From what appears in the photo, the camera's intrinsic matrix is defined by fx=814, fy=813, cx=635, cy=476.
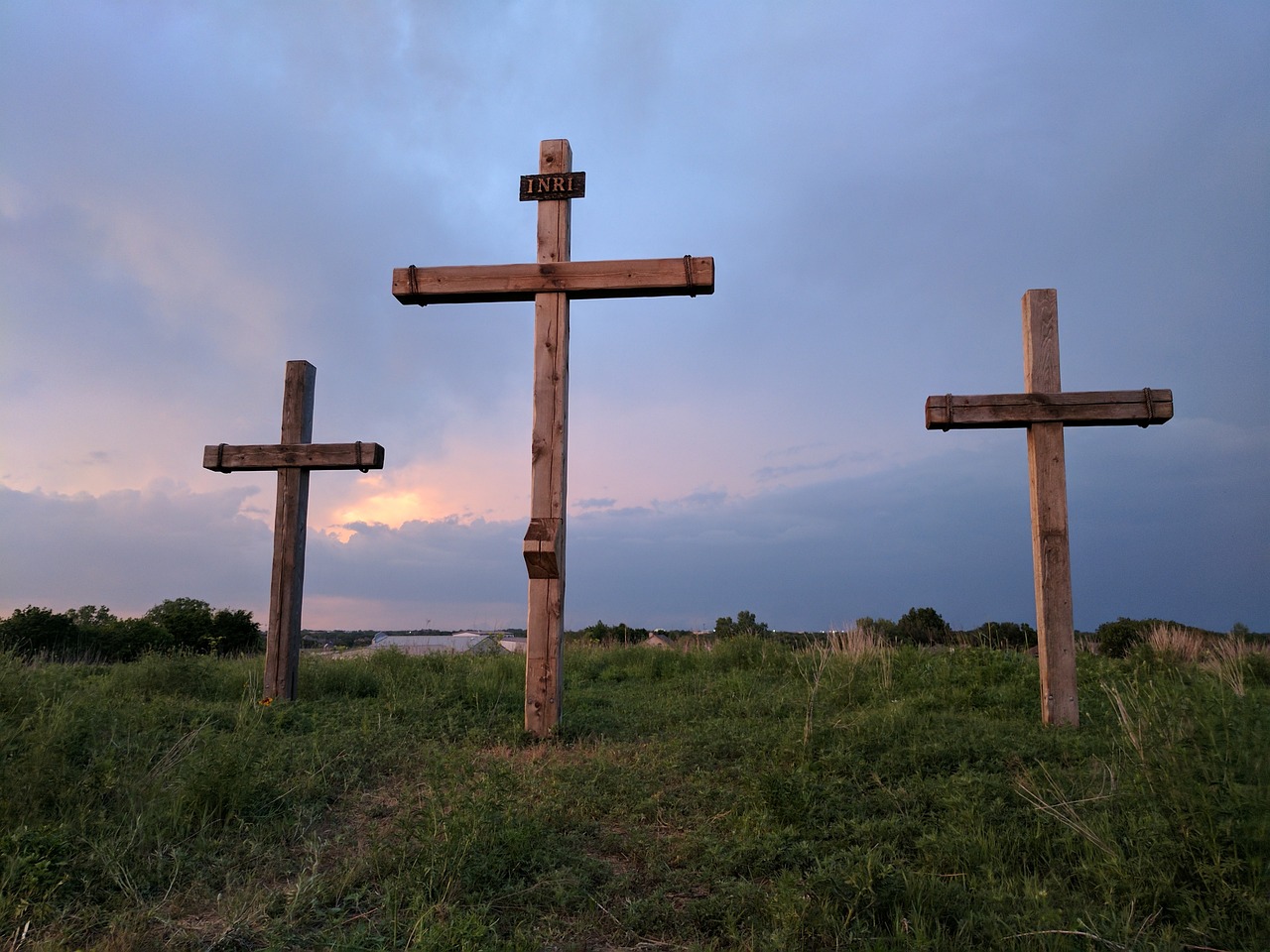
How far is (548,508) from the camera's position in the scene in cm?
702

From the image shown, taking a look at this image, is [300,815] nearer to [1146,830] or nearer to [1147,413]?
[1146,830]

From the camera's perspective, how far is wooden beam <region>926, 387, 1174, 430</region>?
7.63 meters

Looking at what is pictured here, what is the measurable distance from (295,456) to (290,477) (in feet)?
0.80

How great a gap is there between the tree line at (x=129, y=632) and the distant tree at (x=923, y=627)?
14477 mm

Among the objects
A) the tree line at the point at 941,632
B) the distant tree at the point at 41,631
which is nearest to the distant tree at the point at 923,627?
the tree line at the point at 941,632

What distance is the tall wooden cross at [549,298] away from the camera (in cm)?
693

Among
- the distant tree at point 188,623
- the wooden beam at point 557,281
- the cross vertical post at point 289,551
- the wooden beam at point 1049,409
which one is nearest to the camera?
the wooden beam at point 557,281

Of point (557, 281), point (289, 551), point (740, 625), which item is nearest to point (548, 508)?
point (557, 281)

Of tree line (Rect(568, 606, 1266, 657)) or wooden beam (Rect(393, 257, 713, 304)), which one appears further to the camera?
tree line (Rect(568, 606, 1266, 657))

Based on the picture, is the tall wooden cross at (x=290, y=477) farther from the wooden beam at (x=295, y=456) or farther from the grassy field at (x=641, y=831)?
the grassy field at (x=641, y=831)

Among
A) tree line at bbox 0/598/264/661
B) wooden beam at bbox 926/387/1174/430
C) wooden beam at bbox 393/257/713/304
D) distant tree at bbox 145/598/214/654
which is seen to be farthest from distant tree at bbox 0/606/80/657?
wooden beam at bbox 926/387/1174/430

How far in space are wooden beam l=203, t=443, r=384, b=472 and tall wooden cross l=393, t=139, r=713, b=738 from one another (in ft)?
7.03

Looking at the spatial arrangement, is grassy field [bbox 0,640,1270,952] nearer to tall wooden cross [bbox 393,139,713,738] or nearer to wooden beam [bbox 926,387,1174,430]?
tall wooden cross [bbox 393,139,713,738]

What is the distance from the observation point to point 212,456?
9.43 meters
